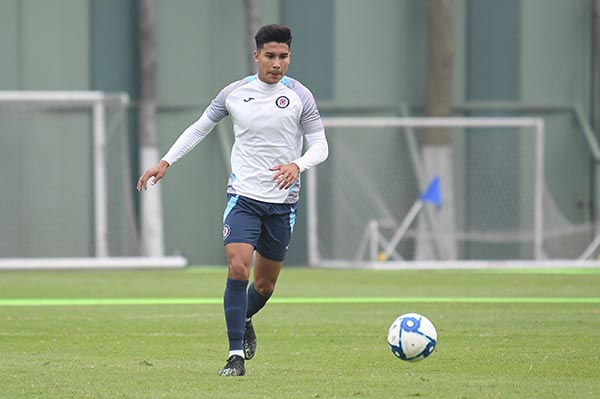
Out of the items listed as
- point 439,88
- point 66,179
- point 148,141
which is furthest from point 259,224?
point 439,88

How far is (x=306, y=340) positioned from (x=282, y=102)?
8.55ft

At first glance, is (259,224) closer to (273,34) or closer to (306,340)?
(273,34)

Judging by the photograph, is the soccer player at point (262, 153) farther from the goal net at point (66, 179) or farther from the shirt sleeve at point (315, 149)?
the goal net at point (66, 179)

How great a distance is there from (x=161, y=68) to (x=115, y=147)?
2.85 meters

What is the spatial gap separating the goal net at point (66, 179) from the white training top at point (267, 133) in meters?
13.7

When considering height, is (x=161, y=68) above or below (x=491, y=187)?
above

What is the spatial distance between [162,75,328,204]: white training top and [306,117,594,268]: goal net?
15207 millimetres

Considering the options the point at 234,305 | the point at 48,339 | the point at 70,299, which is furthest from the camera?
the point at 70,299

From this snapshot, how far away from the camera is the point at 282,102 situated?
9000 millimetres

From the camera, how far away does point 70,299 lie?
51.9ft

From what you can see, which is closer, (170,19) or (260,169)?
(260,169)

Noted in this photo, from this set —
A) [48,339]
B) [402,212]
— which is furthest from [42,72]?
[48,339]

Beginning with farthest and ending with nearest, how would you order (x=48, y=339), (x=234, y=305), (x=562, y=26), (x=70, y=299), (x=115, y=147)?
(x=562, y=26) < (x=115, y=147) < (x=70, y=299) < (x=48, y=339) < (x=234, y=305)

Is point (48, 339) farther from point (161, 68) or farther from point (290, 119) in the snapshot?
point (161, 68)
